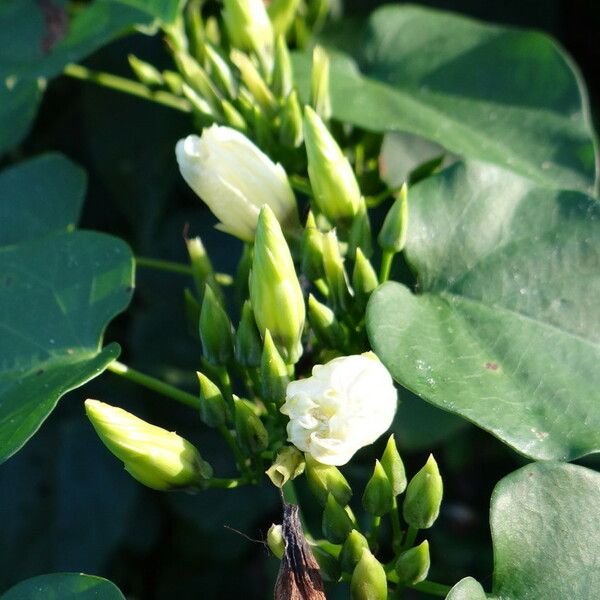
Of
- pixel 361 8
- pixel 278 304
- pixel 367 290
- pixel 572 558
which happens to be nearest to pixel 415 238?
pixel 367 290

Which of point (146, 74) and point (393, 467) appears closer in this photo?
point (393, 467)

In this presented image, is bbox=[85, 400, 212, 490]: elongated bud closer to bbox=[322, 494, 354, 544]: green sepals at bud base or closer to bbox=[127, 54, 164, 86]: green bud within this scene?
bbox=[322, 494, 354, 544]: green sepals at bud base

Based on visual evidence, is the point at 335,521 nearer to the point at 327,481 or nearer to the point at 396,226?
the point at 327,481

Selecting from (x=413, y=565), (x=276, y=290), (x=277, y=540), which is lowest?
(x=413, y=565)

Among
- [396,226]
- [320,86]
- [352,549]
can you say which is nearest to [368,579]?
[352,549]

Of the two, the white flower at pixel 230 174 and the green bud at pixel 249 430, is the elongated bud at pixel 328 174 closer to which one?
the white flower at pixel 230 174

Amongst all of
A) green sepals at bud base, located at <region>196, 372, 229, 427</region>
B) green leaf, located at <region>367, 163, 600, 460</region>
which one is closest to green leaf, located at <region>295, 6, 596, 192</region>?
green leaf, located at <region>367, 163, 600, 460</region>

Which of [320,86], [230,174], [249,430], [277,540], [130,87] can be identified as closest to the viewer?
[277,540]
